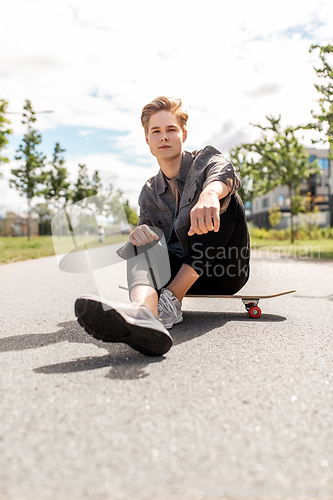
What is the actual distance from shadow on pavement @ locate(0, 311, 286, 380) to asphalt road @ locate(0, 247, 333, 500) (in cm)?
1

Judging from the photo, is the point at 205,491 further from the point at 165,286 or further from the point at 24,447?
the point at 165,286

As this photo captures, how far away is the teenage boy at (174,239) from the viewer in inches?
71.9

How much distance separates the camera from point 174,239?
283 cm

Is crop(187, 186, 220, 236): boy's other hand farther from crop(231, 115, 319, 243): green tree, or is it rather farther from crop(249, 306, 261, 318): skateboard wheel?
crop(231, 115, 319, 243): green tree

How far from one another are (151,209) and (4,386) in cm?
158

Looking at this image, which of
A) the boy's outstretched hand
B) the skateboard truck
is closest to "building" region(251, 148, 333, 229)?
the skateboard truck

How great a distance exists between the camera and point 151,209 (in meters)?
2.87

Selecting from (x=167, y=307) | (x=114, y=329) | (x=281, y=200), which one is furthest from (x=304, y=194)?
(x=114, y=329)

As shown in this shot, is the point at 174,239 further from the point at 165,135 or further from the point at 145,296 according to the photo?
the point at 145,296

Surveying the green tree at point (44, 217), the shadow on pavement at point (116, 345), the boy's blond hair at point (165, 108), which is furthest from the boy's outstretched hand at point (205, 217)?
the green tree at point (44, 217)

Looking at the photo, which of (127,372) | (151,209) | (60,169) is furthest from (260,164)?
(127,372)

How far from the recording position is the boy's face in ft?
8.79

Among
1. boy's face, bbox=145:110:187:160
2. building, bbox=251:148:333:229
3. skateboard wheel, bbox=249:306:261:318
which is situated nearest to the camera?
boy's face, bbox=145:110:187:160

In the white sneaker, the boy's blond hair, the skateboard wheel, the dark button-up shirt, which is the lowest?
the skateboard wheel
